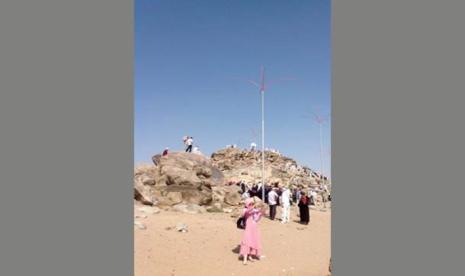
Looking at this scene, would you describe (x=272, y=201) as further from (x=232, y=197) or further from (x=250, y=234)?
(x=250, y=234)

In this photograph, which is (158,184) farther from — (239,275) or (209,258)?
(239,275)

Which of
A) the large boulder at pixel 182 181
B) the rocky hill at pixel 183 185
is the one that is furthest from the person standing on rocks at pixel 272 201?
the large boulder at pixel 182 181

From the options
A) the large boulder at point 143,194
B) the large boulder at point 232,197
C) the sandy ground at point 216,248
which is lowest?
the sandy ground at point 216,248

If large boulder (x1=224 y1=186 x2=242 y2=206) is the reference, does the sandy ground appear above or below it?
below

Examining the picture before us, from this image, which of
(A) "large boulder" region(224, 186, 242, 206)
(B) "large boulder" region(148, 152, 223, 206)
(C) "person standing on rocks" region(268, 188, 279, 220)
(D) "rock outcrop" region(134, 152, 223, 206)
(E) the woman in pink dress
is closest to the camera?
(E) the woman in pink dress

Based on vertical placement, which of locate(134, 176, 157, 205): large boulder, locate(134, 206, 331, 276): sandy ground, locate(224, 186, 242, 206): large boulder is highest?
locate(134, 176, 157, 205): large boulder

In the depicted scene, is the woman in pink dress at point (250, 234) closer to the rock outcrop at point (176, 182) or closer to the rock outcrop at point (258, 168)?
the rock outcrop at point (176, 182)

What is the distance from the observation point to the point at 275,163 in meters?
62.7

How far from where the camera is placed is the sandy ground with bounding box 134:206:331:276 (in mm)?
13109

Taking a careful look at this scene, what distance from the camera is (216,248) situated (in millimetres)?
15781

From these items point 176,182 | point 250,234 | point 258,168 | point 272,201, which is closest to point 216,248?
point 250,234

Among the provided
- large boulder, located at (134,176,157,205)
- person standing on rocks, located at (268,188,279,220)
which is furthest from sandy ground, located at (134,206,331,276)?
large boulder, located at (134,176,157,205)

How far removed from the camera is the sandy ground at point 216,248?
13.1 metres

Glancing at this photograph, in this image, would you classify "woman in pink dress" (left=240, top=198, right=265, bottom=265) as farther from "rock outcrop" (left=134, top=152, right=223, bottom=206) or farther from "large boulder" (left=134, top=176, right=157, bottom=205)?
"rock outcrop" (left=134, top=152, right=223, bottom=206)
